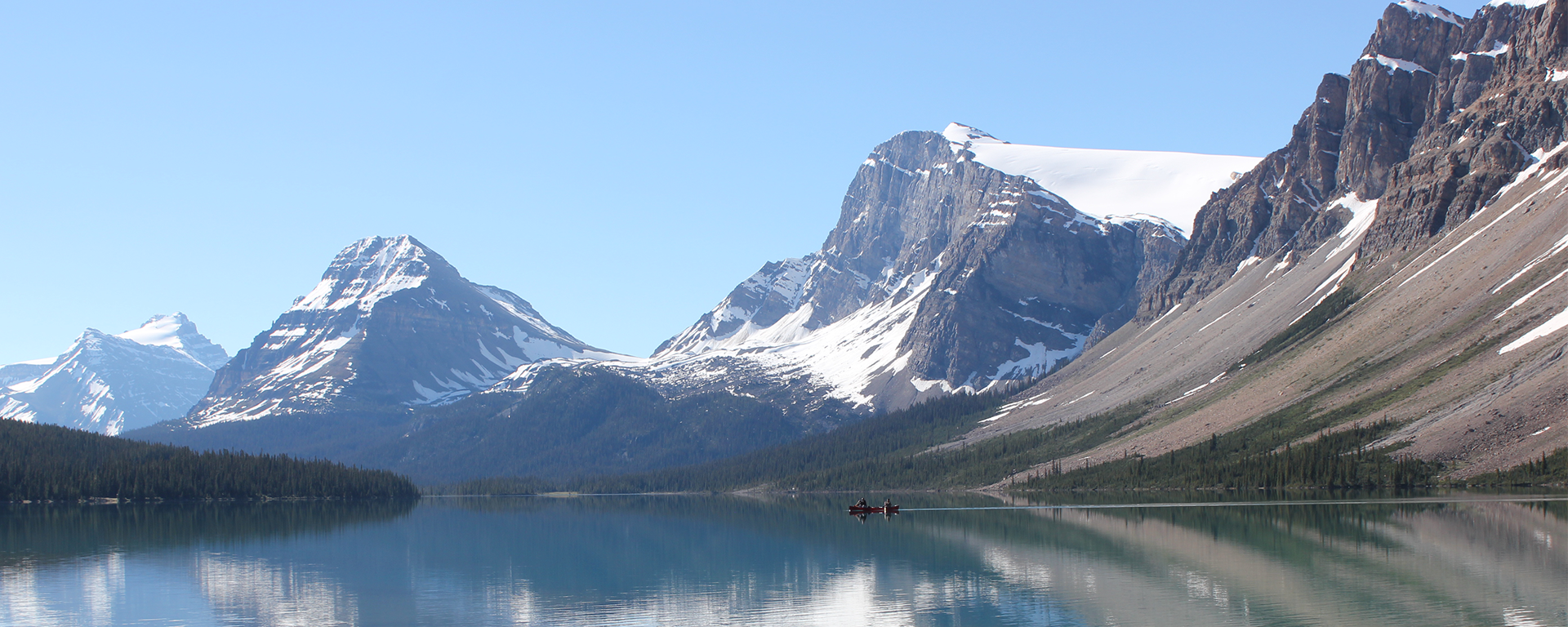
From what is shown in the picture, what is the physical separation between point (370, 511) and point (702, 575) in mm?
121493

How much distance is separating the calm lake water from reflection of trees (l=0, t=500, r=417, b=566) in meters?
1.06

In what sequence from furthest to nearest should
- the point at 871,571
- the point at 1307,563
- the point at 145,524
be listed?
the point at 145,524 < the point at 871,571 < the point at 1307,563

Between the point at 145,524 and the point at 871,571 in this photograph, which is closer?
the point at 871,571

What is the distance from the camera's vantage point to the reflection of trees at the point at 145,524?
104750 mm

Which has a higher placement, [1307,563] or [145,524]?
[1307,563]

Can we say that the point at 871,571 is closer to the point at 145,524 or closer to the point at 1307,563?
the point at 1307,563

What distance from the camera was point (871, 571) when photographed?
253ft

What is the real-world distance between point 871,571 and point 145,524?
97084 mm

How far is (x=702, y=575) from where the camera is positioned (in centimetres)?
7875

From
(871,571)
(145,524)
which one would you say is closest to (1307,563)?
(871,571)

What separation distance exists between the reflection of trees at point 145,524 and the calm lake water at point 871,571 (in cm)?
106

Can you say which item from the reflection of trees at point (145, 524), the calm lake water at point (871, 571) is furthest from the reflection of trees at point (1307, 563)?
the reflection of trees at point (145, 524)

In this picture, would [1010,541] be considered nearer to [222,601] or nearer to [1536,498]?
[1536,498]

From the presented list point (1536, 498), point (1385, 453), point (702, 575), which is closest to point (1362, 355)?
point (1385, 453)
